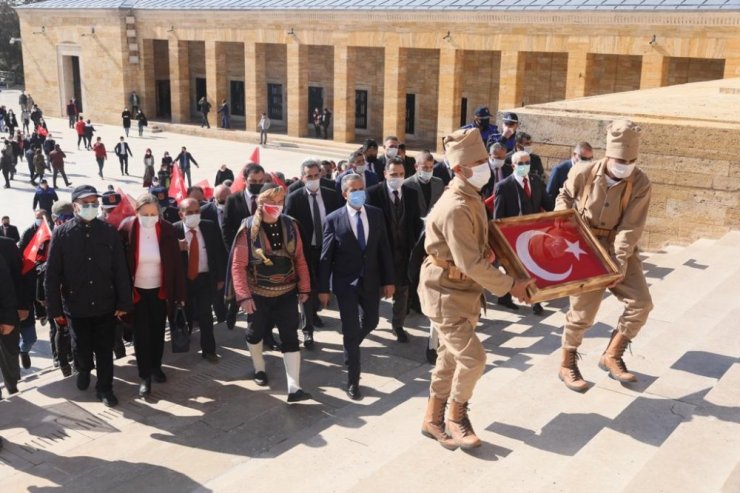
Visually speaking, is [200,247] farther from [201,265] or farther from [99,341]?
[99,341]

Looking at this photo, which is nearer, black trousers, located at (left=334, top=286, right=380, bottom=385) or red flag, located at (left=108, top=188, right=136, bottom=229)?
black trousers, located at (left=334, top=286, right=380, bottom=385)

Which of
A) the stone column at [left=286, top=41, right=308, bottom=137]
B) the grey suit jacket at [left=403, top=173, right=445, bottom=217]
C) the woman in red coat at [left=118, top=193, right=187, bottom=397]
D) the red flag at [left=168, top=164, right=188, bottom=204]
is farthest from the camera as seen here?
the stone column at [left=286, top=41, right=308, bottom=137]

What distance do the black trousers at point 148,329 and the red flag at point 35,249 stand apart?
150 centimetres

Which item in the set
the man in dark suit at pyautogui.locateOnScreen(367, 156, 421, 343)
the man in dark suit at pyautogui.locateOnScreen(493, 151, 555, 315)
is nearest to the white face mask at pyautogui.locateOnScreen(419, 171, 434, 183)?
the man in dark suit at pyautogui.locateOnScreen(367, 156, 421, 343)

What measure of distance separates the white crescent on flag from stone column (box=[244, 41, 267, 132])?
90.4 feet

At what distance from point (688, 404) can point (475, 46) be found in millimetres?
21449

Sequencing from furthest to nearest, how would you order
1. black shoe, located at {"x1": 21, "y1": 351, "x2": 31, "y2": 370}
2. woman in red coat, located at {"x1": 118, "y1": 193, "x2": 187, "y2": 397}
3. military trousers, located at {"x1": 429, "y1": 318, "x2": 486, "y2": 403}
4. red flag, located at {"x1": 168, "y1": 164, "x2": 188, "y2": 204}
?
red flag, located at {"x1": 168, "y1": 164, "x2": 188, "y2": 204}, black shoe, located at {"x1": 21, "y1": 351, "x2": 31, "y2": 370}, woman in red coat, located at {"x1": 118, "y1": 193, "x2": 187, "y2": 397}, military trousers, located at {"x1": 429, "y1": 318, "x2": 486, "y2": 403}

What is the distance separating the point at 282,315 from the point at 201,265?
1.47 m

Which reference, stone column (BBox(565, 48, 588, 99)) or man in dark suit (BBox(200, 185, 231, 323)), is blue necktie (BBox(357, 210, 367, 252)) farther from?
stone column (BBox(565, 48, 588, 99))

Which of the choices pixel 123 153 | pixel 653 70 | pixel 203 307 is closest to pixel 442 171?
pixel 203 307

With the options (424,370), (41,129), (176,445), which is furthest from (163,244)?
(41,129)

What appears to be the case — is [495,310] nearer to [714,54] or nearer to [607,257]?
[607,257]

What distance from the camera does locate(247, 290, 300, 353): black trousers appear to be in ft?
20.3

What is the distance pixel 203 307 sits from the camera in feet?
23.8
